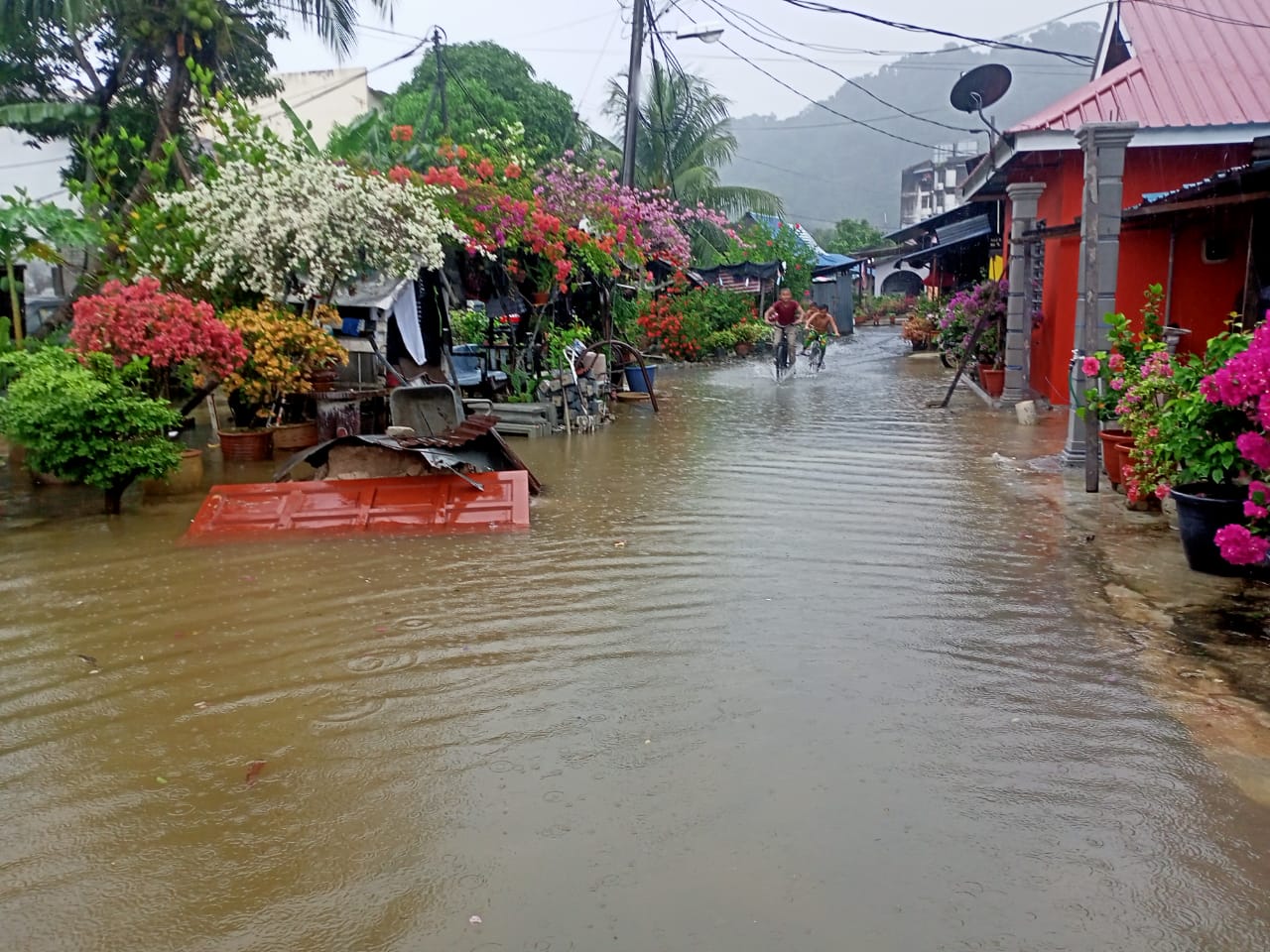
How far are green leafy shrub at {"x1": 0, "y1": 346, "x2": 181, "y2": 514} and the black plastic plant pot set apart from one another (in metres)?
7.30

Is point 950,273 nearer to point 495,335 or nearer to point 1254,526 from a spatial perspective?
point 495,335

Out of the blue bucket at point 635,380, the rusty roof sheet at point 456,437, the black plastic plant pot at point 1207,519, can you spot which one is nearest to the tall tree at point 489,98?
the blue bucket at point 635,380

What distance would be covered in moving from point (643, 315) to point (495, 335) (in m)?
8.19

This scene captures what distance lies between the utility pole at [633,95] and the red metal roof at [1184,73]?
6354 mm

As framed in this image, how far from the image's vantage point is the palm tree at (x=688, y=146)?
1145 inches

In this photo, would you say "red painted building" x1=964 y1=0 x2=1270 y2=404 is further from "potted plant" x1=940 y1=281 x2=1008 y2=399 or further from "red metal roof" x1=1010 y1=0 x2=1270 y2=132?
"potted plant" x1=940 y1=281 x2=1008 y2=399

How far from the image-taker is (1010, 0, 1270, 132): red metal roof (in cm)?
1284

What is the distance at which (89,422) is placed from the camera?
8172 mm

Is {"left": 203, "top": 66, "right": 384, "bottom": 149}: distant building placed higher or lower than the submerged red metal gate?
higher

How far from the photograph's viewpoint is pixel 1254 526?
5.82 m

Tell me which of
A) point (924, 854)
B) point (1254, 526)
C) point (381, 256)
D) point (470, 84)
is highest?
point (470, 84)

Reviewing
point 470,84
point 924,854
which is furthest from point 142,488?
point 470,84

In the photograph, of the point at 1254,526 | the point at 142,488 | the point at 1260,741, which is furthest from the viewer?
the point at 142,488

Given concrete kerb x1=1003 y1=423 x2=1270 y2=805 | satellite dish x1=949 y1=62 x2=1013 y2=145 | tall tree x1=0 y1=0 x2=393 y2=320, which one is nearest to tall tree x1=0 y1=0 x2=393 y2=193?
tall tree x1=0 y1=0 x2=393 y2=320
